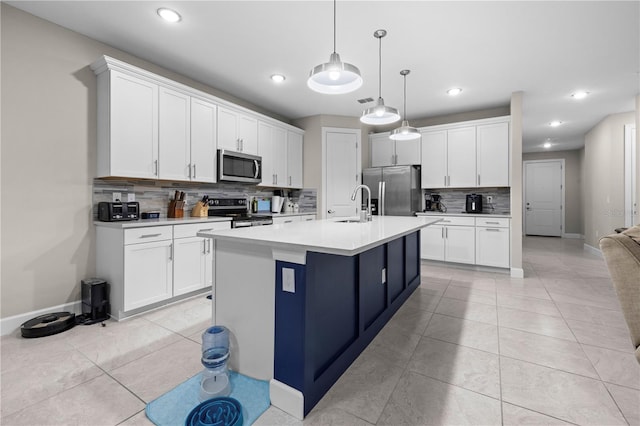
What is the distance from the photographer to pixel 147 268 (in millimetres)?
2771

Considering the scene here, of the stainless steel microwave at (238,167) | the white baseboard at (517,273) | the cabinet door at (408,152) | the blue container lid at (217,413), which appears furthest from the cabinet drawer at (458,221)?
the blue container lid at (217,413)

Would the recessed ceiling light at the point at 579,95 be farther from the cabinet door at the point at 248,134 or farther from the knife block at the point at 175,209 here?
the knife block at the point at 175,209

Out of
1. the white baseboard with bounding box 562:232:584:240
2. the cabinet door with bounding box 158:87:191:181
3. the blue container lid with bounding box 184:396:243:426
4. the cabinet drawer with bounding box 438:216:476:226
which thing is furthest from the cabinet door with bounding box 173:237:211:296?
the white baseboard with bounding box 562:232:584:240

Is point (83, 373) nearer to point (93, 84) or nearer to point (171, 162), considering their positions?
point (171, 162)

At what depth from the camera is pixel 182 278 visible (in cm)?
309

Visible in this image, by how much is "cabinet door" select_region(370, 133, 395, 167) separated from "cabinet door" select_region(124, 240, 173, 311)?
409 centimetres

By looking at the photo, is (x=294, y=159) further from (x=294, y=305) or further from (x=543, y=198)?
(x=543, y=198)

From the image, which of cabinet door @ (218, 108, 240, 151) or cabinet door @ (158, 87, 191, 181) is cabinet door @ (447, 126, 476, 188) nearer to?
cabinet door @ (218, 108, 240, 151)

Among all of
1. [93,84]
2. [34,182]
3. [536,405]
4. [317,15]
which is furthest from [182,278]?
[536,405]

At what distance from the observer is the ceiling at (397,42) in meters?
2.43

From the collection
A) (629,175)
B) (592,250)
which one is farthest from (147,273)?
(592,250)

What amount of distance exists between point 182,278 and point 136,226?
761 mm

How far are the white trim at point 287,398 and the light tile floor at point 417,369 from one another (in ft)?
0.14

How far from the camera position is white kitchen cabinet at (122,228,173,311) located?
2.63 m
